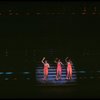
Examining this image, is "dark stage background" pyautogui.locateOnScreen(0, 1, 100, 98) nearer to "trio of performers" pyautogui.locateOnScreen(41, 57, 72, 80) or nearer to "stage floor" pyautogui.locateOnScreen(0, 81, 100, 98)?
"stage floor" pyautogui.locateOnScreen(0, 81, 100, 98)

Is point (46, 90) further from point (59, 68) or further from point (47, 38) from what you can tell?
point (47, 38)

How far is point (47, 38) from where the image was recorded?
1110cm

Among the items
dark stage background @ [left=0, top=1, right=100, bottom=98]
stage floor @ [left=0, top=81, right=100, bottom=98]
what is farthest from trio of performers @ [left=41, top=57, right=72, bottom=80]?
stage floor @ [left=0, top=81, right=100, bottom=98]

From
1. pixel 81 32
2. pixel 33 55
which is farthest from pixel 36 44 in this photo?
pixel 81 32

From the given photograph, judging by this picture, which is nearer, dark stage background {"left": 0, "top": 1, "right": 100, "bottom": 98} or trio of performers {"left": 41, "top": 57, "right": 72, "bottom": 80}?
dark stage background {"left": 0, "top": 1, "right": 100, "bottom": 98}

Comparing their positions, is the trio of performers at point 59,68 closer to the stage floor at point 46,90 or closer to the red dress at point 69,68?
the red dress at point 69,68

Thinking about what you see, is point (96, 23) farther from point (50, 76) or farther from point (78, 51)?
point (50, 76)

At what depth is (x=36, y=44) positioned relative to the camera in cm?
1119

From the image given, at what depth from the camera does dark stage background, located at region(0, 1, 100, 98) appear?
35.8ft

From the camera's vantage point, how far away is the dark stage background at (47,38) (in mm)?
10914

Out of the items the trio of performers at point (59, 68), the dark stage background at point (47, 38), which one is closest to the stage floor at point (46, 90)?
the dark stage background at point (47, 38)

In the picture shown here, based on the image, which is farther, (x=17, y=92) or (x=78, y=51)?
(x=78, y=51)

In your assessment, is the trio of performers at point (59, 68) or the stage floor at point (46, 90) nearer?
the stage floor at point (46, 90)

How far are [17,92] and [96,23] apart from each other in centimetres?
220
